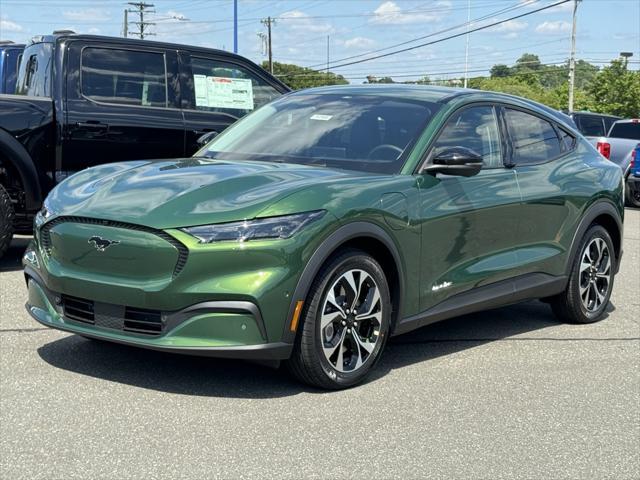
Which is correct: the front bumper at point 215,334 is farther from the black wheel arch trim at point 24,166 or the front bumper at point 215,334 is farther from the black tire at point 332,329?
the black wheel arch trim at point 24,166

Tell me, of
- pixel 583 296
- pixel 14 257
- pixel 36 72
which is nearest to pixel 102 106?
pixel 36 72

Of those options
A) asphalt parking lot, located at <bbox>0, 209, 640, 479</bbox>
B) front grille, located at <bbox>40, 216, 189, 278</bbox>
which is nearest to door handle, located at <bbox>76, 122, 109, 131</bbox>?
asphalt parking lot, located at <bbox>0, 209, 640, 479</bbox>

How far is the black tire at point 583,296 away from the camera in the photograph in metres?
6.71

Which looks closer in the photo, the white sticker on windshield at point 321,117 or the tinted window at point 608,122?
the white sticker on windshield at point 321,117

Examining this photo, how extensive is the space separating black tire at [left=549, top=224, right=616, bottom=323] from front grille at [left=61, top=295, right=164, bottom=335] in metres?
3.44

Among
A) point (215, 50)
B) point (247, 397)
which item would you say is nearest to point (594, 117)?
point (215, 50)

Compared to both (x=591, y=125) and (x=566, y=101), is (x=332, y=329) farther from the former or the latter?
(x=566, y=101)

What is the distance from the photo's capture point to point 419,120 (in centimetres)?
557

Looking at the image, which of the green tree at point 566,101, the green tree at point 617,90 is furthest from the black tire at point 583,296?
the green tree at point 566,101

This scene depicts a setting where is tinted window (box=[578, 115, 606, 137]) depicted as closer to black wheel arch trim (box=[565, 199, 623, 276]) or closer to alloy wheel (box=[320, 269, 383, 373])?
black wheel arch trim (box=[565, 199, 623, 276])

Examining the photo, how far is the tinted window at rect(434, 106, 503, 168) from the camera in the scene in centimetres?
563

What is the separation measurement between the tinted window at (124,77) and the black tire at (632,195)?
1234cm

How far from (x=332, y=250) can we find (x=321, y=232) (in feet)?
0.40

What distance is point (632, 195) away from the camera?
738 inches
